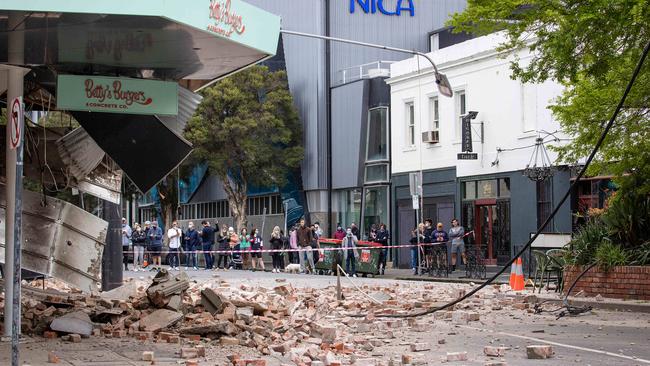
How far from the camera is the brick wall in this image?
66.5 ft

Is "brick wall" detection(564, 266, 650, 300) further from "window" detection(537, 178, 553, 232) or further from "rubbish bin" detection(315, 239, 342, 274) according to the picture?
"rubbish bin" detection(315, 239, 342, 274)

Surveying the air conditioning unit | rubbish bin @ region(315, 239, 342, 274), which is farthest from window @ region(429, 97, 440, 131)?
rubbish bin @ region(315, 239, 342, 274)

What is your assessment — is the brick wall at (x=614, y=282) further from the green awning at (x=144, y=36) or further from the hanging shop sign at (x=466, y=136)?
the hanging shop sign at (x=466, y=136)

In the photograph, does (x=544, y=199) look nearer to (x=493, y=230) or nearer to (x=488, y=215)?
(x=493, y=230)

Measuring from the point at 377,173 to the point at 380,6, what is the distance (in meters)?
9.34

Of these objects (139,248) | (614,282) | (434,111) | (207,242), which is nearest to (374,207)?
(434,111)

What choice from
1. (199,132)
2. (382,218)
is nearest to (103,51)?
(382,218)

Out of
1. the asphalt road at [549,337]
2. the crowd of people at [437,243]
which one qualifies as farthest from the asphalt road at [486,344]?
the crowd of people at [437,243]

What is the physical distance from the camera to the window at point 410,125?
46.9 meters

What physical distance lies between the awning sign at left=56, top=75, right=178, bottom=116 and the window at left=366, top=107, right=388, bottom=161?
34.1 meters

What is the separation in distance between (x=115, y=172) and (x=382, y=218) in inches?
1205

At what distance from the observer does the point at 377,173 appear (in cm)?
5012

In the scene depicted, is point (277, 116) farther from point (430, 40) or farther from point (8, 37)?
point (8, 37)

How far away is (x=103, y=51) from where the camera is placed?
49.2 ft
